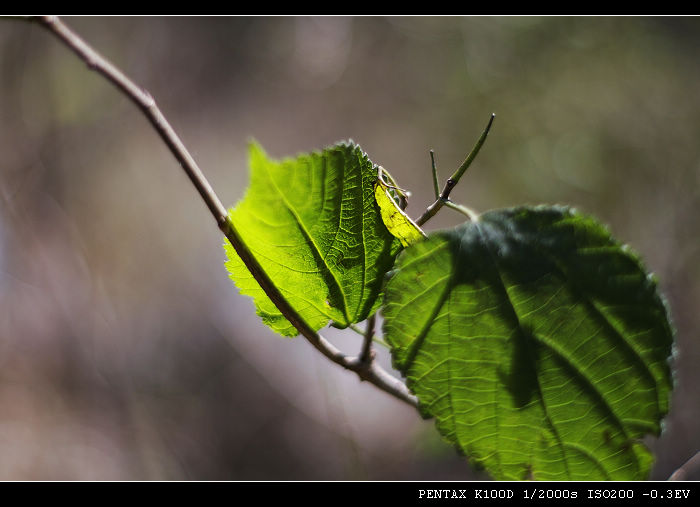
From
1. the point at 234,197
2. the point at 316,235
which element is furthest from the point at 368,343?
the point at 234,197

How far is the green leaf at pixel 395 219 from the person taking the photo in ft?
Result: 1.14

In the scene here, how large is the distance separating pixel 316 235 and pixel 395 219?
0.18 ft

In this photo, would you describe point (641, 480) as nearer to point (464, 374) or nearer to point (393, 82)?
point (464, 374)

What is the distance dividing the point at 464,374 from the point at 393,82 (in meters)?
2.68

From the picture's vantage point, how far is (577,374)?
1.18ft

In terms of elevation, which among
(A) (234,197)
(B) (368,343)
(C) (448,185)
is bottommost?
(B) (368,343)

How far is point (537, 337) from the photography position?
1.17ft

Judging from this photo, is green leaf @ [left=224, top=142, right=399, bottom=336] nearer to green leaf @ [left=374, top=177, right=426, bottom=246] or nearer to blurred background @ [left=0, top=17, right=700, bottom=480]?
green leaf @ [left=374, top=177, right=426, bottom=246]

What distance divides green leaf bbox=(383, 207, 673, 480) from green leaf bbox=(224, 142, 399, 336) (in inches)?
1.4

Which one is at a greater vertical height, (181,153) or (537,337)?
(181,153)

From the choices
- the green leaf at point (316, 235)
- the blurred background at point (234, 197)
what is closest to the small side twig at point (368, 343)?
the green leaf at point (316, 235)

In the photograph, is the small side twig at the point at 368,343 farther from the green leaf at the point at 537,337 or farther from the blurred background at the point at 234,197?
the blurred background at the point at 234,197

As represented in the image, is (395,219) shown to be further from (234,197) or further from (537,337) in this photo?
(234,197)
